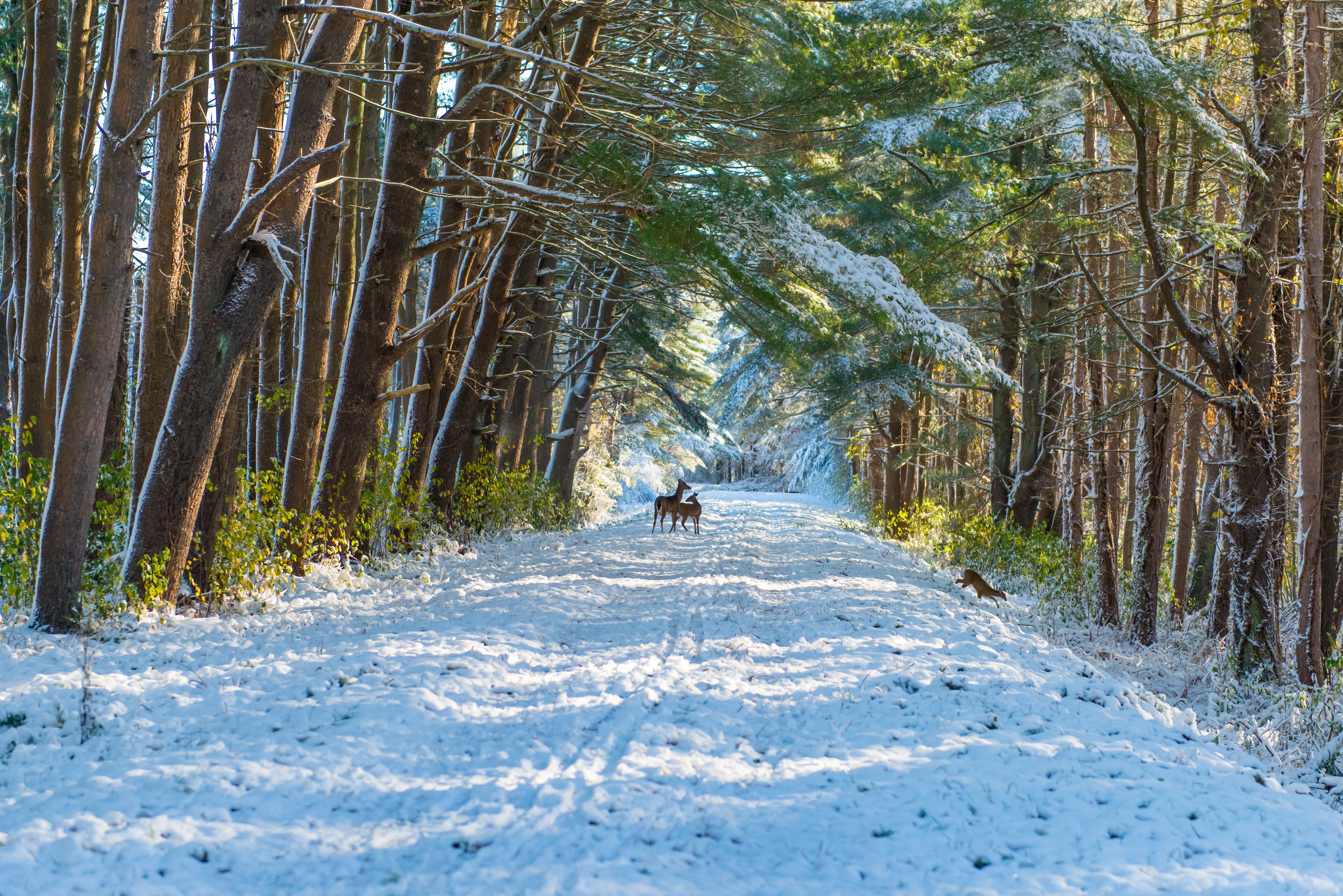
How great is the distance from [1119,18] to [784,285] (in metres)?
3.77

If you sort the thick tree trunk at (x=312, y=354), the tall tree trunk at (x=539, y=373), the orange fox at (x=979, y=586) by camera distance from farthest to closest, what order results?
1. the tall tree trunk at (x=539, y=373)
2. the orange fox at (x=979, y=586)
3. the thick tree trunk at (x=312, y=354)

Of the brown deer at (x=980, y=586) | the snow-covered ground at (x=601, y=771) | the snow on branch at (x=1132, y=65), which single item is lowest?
the snow-covered ground at (x=601, y=771)

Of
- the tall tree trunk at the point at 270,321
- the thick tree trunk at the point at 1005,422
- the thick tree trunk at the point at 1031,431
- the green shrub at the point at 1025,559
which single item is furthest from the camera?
the thick tree trunk at the point at 1005,422

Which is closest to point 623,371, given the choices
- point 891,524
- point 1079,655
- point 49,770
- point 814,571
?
point 891,524

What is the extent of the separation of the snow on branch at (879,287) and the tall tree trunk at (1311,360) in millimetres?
2848

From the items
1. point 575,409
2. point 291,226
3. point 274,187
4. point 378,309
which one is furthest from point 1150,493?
point 575,409

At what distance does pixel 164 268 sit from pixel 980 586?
29.9 feet

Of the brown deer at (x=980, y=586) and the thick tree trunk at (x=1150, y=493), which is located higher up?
the thick tree trunk at (x=1150, y=493)

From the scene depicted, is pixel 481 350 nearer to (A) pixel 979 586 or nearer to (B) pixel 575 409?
(B) pixel 575 409

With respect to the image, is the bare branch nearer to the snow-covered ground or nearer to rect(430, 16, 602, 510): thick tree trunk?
the snow-covered ground

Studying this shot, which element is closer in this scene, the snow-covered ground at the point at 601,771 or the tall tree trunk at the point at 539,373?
the snow-covered ground at the point at 601,771

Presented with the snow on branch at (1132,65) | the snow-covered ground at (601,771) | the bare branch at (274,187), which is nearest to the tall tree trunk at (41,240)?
the bare branch at (274,187)

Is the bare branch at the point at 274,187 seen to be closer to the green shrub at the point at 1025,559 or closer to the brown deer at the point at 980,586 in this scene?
the brown deer at the point at 980,586

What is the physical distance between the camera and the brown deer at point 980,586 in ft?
30.6
